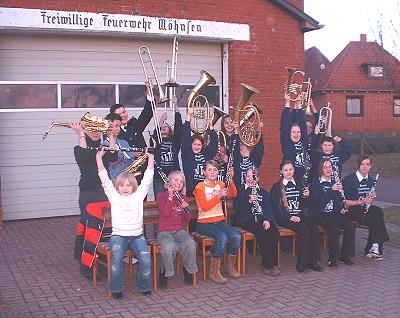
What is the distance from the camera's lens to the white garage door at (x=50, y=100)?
10.5 m

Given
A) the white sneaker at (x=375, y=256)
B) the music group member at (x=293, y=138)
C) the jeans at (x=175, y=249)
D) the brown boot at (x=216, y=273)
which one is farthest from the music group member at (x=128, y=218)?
the white sneaker at (x=375, y=256)

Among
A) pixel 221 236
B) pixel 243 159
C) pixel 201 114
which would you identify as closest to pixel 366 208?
pixel 243 159

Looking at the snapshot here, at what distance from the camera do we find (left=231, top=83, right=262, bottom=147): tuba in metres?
8.20

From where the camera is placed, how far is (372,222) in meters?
8.14

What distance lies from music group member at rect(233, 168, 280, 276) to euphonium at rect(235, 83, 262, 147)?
59 cm

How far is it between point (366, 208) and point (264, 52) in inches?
202

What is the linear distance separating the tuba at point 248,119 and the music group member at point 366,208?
1.52 metres

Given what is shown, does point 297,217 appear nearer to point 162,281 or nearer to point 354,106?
point 162,281

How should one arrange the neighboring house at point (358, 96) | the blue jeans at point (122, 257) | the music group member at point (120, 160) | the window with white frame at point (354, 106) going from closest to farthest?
the blue jeans at point (122, 257), the music group member at point (120, 160), the neighboring house at point (358, 96), the window with white frame at point (354, 106)

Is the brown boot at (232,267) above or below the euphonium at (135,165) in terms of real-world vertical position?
below

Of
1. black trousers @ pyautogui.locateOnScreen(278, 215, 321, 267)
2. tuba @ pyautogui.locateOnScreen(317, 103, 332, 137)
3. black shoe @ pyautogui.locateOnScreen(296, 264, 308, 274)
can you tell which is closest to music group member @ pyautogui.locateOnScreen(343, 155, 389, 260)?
tuba @ pyautogui.locateOnScreen(317, 103, 332, 137)

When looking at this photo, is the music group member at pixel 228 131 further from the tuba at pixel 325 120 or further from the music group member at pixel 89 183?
the music group member at pixel 89 183

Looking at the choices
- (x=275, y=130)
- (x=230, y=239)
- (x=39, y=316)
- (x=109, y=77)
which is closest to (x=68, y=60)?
(x=109, y=77)

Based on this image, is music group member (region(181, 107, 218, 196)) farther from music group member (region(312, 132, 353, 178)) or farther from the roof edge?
the roof edge
